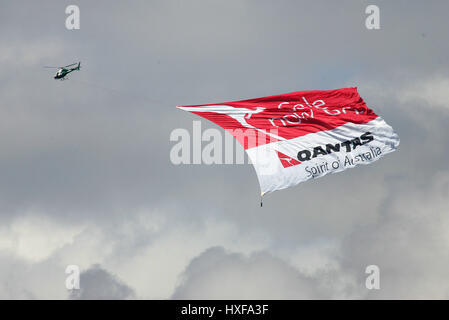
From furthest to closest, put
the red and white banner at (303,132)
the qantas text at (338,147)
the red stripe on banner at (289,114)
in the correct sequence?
1. the red stripe on banner at (289,114)
2. the qantas text at (338,147)
3. the red and white banner at (303,132)

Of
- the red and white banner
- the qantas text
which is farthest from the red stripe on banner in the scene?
the qantas text

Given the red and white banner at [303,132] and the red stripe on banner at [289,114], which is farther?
the red stripe on banner at [289,114]

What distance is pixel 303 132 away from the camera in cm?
7919

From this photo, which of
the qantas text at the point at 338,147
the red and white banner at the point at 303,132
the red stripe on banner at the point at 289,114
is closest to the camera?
the red and white banner at the point at 303,132

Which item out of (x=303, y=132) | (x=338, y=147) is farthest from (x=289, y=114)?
(x=338, y=147)

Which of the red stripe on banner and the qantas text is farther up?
the red stripe on banner

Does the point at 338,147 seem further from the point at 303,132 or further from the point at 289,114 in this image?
the point at 289,114

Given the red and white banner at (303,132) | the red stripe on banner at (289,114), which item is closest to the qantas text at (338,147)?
the red and white banner at (303,132)

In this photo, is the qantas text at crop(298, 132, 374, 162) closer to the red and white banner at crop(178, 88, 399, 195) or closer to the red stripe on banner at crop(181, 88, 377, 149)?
the red and white banner at crop(178, 88, 399, 195)

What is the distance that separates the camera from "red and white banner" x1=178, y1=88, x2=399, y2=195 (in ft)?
251

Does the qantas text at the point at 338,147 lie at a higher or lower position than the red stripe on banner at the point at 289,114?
lower

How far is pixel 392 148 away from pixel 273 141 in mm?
11204

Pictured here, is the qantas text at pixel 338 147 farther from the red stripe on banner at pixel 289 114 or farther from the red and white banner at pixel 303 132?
the red stripe on banner at pixel 289 114

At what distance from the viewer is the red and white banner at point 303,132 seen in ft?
251
